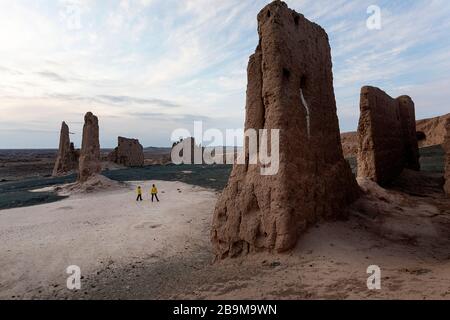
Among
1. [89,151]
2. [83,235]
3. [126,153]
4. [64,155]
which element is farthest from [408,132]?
[126,153]

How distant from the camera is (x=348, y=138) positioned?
111 feet

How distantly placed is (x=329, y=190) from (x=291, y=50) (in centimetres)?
327

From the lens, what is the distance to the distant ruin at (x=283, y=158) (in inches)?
247

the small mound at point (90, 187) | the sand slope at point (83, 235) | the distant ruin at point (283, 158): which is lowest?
the sand slope at point (83, 235)

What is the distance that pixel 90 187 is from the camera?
68.8 feet

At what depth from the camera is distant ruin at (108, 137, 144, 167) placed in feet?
130

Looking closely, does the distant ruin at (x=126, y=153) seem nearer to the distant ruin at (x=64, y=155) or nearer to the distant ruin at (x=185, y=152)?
the distant ruin at (x=64, y=155)

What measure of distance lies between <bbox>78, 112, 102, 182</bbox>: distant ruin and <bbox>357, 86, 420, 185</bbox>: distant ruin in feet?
59.8

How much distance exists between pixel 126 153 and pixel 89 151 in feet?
57.7

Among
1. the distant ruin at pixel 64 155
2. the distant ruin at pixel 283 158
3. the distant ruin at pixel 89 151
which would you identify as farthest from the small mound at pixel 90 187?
the distant ruin at pixel 283 158

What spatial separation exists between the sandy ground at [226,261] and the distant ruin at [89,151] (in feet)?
31.2

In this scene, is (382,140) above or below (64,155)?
above

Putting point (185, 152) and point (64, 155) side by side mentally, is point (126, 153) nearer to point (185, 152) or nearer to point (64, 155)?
point (64, 155)

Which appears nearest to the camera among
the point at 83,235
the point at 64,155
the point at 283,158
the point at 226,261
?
the point at 283,158
